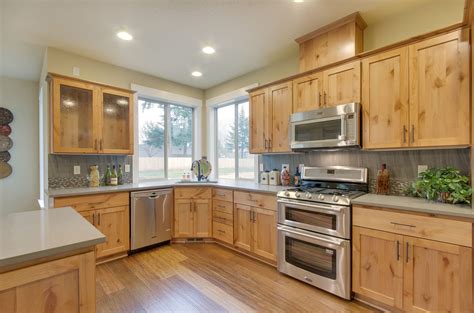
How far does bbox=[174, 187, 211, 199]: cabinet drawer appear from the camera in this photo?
3.50 m

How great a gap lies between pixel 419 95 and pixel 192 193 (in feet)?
9.60

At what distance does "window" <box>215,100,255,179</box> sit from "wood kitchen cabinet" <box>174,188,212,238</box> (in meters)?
0.90

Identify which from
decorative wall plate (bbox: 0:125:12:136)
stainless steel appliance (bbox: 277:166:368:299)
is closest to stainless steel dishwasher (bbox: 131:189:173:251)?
stainless steel appliance (bbox: 277:166:368:299)

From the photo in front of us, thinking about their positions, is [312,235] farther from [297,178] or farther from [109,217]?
[109,217]

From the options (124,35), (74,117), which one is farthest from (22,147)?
(124,35)

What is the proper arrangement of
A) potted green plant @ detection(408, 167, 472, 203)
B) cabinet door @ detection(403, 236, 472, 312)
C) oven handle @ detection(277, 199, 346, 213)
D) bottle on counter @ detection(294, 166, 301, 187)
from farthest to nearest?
bottle on counter @ detection(294, 166, 301, 187) → oven handle @ detection(277, 199, 346, 213) → potted green plant @ detection(408, 167, 472, 203) → cabinet door @ detection(403, 236, 472, 312)

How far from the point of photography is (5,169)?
3.90 meters

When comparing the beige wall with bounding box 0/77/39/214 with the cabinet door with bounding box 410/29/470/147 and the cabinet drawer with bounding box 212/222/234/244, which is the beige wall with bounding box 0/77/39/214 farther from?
the cabinet door with bounding box 410/29/470/147

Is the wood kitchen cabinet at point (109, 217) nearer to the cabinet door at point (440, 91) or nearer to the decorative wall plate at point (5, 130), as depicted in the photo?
the decorative wall plate at point (5, 130)

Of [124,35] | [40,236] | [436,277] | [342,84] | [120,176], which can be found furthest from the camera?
[120,176]

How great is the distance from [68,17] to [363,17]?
2983 millimetres

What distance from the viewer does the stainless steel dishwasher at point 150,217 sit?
10.0 feet

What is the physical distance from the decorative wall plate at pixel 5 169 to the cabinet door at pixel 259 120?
13.7ft

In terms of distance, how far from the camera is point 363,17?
93.1 inches
